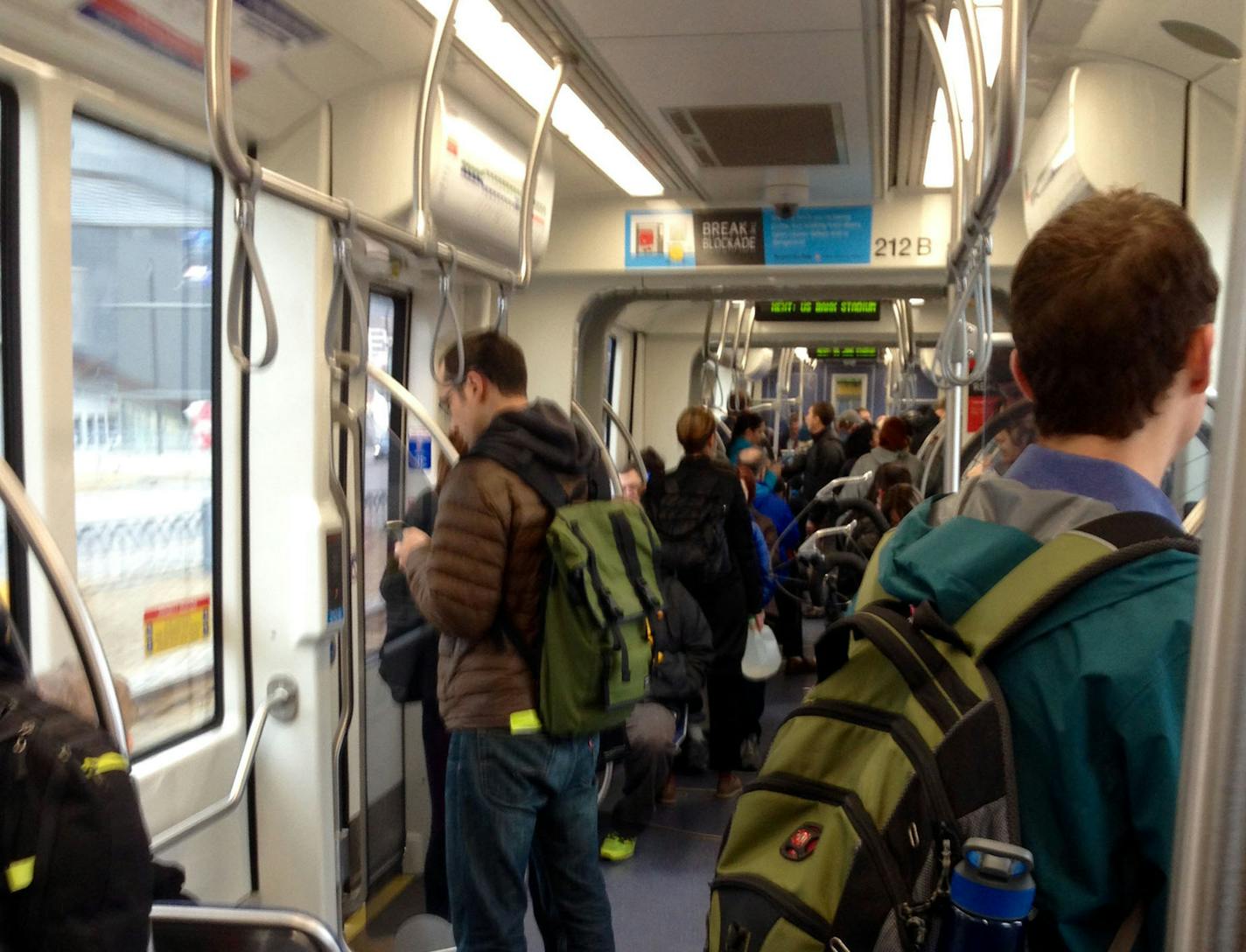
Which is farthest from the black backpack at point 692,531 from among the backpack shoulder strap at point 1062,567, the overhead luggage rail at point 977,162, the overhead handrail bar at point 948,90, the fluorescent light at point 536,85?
the backpack shoulder strap at point 1062,567

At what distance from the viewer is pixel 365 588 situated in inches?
169

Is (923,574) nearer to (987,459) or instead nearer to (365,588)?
(987,459)

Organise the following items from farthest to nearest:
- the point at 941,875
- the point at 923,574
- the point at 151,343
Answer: the point at 151,343 < the point at 923,574 < the point at 941,875

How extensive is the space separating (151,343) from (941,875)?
263 centimetres

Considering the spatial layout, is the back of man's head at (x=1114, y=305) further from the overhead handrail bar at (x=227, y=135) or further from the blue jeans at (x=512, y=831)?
the blue jeans at (x=512, y=831)

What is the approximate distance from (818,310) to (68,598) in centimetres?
792

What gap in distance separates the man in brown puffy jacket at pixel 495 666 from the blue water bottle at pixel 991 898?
181 cm

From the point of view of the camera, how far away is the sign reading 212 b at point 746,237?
473 cm

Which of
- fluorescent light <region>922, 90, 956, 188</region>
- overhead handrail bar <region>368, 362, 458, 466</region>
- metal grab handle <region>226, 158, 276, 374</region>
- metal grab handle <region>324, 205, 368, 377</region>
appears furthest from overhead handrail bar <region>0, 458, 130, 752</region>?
fluorescent light <region>922, 90, 956, 188</region>

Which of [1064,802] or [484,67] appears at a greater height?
[484,67]

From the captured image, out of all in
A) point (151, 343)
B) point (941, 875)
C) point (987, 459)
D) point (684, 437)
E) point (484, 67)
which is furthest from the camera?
point (684, 437)

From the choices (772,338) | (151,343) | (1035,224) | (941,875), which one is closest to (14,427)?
(151,343)

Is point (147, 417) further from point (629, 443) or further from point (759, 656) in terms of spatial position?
point (759, 656)

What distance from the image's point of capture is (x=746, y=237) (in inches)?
189
